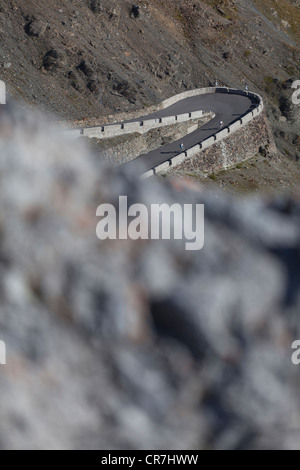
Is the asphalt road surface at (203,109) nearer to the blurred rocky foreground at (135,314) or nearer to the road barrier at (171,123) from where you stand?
the road barrier at (171,123)

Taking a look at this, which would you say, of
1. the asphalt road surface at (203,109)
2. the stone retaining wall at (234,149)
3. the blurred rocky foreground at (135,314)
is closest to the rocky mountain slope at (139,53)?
the asphalt road surface at (203,109)

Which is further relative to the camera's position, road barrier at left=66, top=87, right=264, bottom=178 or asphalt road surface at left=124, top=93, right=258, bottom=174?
asphalt road surface at left=124, top=93, right=258, bottom=174

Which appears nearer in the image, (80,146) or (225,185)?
(80,146)

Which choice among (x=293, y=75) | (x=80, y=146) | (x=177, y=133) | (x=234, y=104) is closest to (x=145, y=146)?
(x=177, y=133)

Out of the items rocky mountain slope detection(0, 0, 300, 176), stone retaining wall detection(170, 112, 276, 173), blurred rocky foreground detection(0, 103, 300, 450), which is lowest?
blurred rocky foreground detection(0, 103, 300, 450)

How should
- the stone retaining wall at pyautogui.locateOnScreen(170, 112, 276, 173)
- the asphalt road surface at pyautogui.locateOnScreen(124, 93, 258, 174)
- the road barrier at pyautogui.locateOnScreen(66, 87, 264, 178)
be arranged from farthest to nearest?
the stone retaining wall at pyautogui.locateOnScreen(170, 112, 276, 173), the asphalt road surface at pyautogui.locateOnScreen(124, 93, 258, 174), the road barrier at pyautogui.locateOnScreen(66, 87, 264, 178)

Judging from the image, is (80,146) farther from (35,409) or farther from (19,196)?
(35,409)

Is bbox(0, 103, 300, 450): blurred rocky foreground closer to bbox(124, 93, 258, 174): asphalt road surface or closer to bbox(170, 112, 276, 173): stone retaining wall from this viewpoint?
bbox(124, 93, 258, 174): asphalt road surface

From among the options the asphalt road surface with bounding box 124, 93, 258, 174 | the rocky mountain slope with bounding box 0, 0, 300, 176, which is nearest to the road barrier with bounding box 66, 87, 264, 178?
the asphalt road surface with bounding box 124, 93, 258, 174
